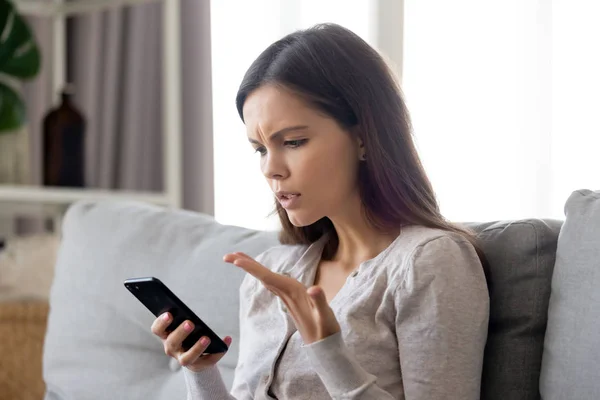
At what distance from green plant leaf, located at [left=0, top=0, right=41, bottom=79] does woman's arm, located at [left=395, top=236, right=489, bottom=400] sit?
1.88 meters

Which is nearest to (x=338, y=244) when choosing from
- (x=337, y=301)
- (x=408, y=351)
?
(x=337, y=301)

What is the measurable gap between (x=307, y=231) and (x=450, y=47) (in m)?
1.01

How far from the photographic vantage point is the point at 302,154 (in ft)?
3.92

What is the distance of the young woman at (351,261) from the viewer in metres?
1.08

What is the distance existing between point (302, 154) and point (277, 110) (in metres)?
0.07

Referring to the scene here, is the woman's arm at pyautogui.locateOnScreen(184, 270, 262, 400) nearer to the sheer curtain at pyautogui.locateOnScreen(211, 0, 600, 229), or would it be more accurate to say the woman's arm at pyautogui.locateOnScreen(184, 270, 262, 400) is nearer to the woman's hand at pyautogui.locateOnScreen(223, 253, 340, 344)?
the woman's hand at pyautogui.locateOnScreen(223, 253, 340, 344)

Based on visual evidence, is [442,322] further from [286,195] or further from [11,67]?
[11,67]

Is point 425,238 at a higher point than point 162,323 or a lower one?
higher

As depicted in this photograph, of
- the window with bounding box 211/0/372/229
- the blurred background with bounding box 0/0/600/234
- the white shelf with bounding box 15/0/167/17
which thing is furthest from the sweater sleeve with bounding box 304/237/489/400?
the white shelf with bounding box 15/0/167/17

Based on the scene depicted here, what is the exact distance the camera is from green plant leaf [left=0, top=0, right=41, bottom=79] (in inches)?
103

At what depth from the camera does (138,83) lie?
9.70 feet

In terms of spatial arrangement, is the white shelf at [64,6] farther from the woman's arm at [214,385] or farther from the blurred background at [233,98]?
the woman's arm at [214,385]

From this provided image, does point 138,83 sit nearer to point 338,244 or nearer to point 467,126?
point 467,126

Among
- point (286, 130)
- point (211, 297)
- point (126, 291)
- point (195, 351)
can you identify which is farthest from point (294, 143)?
point (126, 291)
